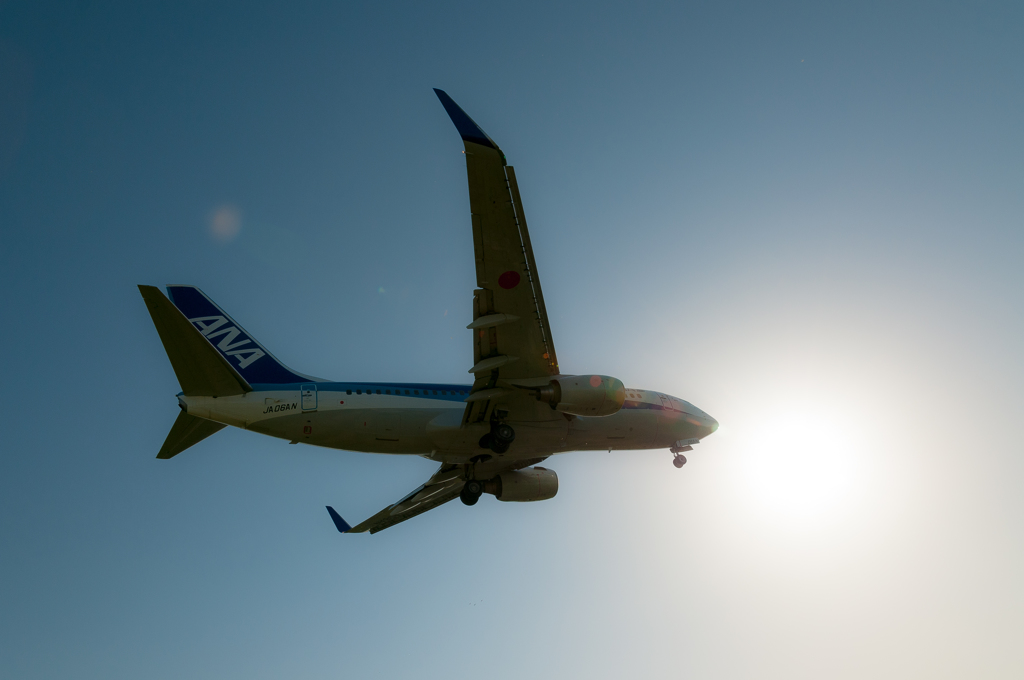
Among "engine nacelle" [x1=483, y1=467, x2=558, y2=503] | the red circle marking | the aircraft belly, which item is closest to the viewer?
the red circle marking

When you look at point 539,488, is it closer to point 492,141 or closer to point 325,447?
point 325,447

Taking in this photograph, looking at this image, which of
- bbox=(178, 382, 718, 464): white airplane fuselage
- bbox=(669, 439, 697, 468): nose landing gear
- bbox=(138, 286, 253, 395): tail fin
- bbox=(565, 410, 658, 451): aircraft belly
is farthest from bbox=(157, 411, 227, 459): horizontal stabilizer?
bbox=(669, 439, 697, 468): nose landing gear

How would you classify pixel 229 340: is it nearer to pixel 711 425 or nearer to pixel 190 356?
pixel 190 356

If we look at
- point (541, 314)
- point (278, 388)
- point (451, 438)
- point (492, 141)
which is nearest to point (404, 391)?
point (451, 438)

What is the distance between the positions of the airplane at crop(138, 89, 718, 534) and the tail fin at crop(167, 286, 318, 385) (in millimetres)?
32

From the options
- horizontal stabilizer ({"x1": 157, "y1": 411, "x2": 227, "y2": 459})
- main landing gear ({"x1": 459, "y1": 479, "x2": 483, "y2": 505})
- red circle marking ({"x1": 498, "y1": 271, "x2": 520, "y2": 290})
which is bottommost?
horizontal stabilizer ({"x1": 157, "y1": 411, "x2": 227, "y2": 459})

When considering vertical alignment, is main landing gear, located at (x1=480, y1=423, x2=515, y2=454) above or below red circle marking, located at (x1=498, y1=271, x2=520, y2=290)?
below

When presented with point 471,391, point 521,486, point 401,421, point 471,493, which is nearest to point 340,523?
point 471,493

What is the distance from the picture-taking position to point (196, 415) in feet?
65.5

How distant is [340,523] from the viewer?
29688mm

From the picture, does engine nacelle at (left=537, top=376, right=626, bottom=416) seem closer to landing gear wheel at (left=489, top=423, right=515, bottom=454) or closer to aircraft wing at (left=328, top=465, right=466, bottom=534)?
landing gear wheel at (left=489, top=423, right=515, bottom=454)

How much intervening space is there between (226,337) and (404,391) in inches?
230

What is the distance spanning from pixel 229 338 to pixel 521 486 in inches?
466

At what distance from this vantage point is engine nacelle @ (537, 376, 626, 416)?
20.8 metres
